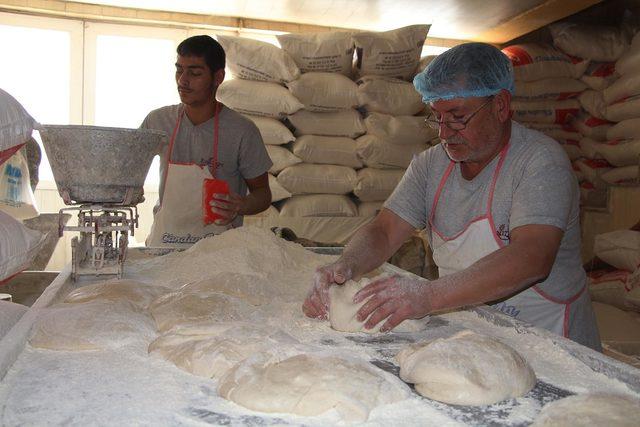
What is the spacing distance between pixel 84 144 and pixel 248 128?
1.22 meters

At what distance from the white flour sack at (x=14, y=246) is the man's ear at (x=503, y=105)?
4.29 feet

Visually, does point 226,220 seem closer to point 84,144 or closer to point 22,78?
point 84,144

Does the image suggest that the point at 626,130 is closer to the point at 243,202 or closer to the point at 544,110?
the point at 544,110

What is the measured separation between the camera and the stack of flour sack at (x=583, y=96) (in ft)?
12.7

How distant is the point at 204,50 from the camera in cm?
267

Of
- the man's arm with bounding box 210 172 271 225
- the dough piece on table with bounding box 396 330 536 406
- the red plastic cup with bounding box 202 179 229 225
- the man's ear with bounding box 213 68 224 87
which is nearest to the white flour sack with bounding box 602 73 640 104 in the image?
the man's arm with bounding box 210 172 271 225

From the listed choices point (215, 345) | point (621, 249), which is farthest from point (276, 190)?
point (215, 345)

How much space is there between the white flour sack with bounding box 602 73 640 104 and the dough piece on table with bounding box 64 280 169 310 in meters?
3.14

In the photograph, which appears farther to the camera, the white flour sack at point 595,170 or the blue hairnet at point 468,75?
the white flour sack at point 595,170

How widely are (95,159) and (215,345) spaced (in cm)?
75

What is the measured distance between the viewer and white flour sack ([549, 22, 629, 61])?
3949mm

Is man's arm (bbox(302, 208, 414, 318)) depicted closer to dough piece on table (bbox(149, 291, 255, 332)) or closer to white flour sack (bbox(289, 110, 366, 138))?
dough piece on table (bbox(149, 291, 255, 332))

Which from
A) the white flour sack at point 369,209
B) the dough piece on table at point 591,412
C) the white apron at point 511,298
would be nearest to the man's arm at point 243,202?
the white apron at point 511,298

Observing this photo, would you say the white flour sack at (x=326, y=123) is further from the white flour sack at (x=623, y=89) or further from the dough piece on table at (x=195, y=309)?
the dough piece on table at (x=195, y=309)
